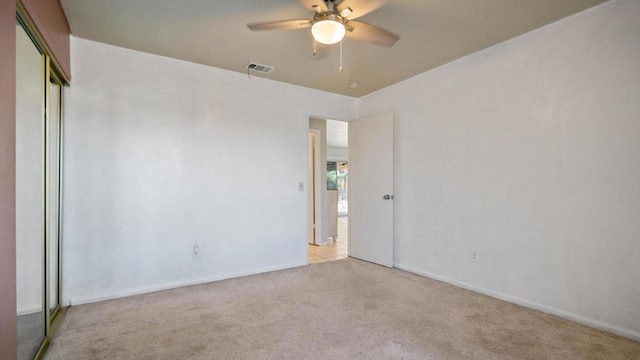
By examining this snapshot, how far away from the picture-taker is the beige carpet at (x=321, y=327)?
2152 mm

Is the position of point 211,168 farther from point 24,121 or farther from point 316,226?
point 316,226

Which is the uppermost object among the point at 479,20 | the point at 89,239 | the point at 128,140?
the point at 479,20

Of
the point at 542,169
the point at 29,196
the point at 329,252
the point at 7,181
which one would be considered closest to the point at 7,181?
the point at 7,181

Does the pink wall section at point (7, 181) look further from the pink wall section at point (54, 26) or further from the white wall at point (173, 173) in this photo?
the white wall at point (173, 173)

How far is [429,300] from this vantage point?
3.09 meters

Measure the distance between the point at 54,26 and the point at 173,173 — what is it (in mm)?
1589

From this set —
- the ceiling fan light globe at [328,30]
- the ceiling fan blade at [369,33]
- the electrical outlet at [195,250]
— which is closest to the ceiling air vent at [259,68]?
the ceiling fan blade at [369,33]

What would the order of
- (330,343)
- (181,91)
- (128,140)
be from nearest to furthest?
1. (330,343)
2. (128,140)
3. (181,91)

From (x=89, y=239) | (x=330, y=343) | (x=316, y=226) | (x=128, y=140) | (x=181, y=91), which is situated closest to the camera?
(x=330, y=343)

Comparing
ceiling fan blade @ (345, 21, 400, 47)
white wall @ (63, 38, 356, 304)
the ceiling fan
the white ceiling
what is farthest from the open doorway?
the ceiling fan

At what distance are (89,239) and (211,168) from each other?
1.35 meters

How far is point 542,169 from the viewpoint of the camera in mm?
2832

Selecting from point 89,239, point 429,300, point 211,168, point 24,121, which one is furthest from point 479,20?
point 89,239

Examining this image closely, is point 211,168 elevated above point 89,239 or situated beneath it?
elevated above
